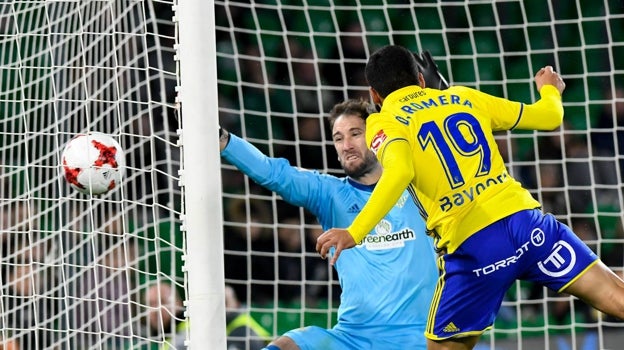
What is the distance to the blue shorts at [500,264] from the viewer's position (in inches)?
173

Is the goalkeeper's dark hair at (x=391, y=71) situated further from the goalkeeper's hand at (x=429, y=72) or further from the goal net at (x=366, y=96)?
the goal net at (x=366, y=96)

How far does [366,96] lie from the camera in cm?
812

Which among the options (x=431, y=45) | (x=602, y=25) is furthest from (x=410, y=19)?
(x=602, y=25)

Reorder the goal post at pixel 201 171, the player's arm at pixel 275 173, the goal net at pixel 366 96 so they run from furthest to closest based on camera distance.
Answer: the goal net at pixel 366 96 < the player's arm at pixel 275 173 < the goal post at pixel 201 171

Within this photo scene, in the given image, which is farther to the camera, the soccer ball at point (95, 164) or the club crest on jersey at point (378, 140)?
the soccer ball at point (95, 164)

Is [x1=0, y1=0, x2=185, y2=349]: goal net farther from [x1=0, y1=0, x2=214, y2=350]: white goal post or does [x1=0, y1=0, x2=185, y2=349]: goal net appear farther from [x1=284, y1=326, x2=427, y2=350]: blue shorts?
[x1=284, y1=326, x2=427, y2=350]: blue shorts

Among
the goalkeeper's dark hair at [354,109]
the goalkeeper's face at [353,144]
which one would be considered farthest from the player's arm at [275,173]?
the goalkeeper's dark hair at [354,109]

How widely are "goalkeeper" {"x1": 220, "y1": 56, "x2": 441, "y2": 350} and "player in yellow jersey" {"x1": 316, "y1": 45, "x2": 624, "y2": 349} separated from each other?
82 cm

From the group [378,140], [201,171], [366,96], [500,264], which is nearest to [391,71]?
[378,140]

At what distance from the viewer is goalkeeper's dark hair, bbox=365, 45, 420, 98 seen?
455 cm

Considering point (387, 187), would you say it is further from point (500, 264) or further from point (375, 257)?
point (375, 257)

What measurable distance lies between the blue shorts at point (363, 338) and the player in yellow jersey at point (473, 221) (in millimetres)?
780

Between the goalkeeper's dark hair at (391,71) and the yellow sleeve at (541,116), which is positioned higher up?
the goalkeeper's dark hair at (391,71)

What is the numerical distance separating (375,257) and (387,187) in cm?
137
